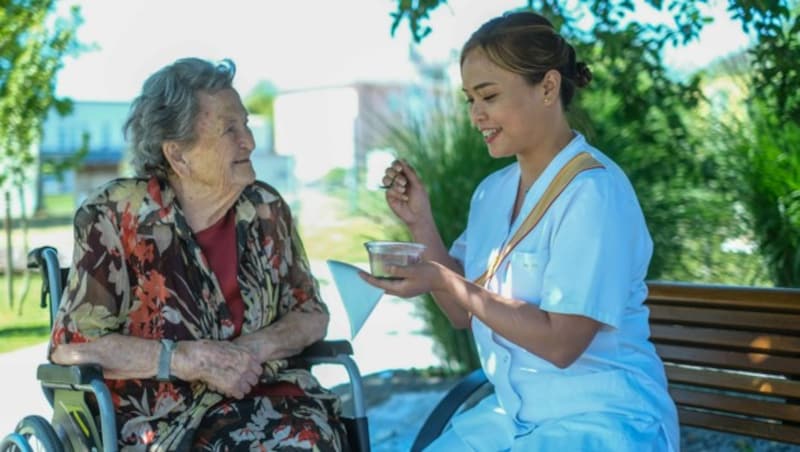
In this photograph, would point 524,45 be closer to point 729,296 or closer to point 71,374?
point 729,296

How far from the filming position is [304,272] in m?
3.35

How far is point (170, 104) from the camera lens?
10.2 ft

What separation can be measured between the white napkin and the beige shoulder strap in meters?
0.35

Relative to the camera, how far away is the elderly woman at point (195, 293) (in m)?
2.96

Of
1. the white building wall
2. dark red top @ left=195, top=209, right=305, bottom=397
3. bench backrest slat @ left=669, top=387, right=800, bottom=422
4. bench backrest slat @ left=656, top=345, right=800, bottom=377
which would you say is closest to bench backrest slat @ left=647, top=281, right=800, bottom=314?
bench backrest slat @ left=656, top=345, right=800, bottom=377

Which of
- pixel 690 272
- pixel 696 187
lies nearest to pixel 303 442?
pixel 690 272

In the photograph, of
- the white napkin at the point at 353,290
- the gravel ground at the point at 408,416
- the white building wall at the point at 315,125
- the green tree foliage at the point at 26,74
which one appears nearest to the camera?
the white napkin at the point at 353,290

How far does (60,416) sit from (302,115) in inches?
1852

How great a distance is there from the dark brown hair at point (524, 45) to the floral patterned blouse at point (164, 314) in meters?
1.03

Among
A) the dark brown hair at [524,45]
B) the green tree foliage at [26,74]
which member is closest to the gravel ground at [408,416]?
the dark brown hair at [524,45]

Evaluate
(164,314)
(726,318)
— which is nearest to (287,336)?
(164,314)

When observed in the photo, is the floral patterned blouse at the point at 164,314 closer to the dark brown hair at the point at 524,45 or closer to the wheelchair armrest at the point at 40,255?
the wheelchair armrest at the point at 40,255

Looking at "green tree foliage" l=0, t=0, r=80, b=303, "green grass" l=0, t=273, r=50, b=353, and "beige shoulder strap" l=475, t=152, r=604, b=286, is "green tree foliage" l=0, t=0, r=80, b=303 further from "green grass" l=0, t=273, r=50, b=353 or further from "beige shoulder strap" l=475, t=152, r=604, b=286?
"beige shoulder strap" l=475, t=152, r=604, b=286

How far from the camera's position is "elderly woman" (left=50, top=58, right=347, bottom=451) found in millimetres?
2957
